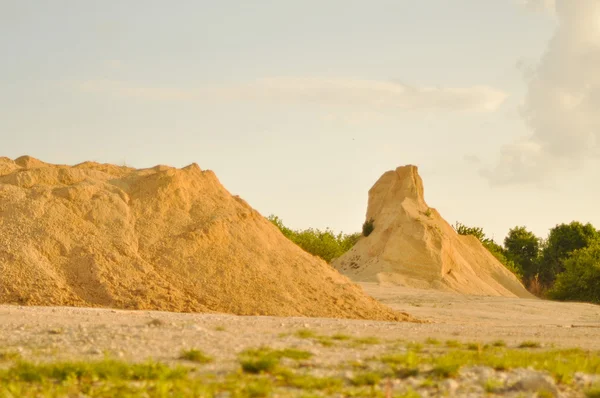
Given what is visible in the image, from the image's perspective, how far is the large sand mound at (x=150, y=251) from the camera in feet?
52.6

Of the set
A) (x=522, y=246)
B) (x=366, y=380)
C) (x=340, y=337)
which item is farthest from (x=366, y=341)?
(x=522, y=246)

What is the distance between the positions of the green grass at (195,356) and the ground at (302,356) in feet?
0.04

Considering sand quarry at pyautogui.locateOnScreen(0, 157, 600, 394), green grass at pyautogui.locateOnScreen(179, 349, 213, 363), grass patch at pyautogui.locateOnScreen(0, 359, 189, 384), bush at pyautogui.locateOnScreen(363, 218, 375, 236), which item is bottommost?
grass patch at pyautogui.locateOnScreen(0, 359, 189, 384)

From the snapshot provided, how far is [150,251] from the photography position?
56.5 feet

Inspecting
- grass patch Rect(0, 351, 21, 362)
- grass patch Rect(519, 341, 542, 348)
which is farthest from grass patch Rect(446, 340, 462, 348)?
grass patch Rect(0, 351, 21, 362)

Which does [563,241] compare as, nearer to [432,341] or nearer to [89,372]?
[432,341]

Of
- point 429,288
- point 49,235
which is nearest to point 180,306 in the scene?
point 49,235

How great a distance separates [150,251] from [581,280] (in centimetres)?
2572

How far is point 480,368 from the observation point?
7.97 m

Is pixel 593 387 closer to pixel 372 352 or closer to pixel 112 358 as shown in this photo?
pixel 372 352

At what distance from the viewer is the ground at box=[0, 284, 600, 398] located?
7109 millimetres

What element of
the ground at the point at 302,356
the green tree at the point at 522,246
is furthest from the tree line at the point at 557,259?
the ground at the point at 302,356

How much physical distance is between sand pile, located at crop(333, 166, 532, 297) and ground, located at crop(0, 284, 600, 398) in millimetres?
22398

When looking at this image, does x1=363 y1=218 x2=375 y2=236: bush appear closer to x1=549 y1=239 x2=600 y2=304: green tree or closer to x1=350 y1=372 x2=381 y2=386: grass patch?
x1=549 y1=239 x2=600 y2=304: green tree
